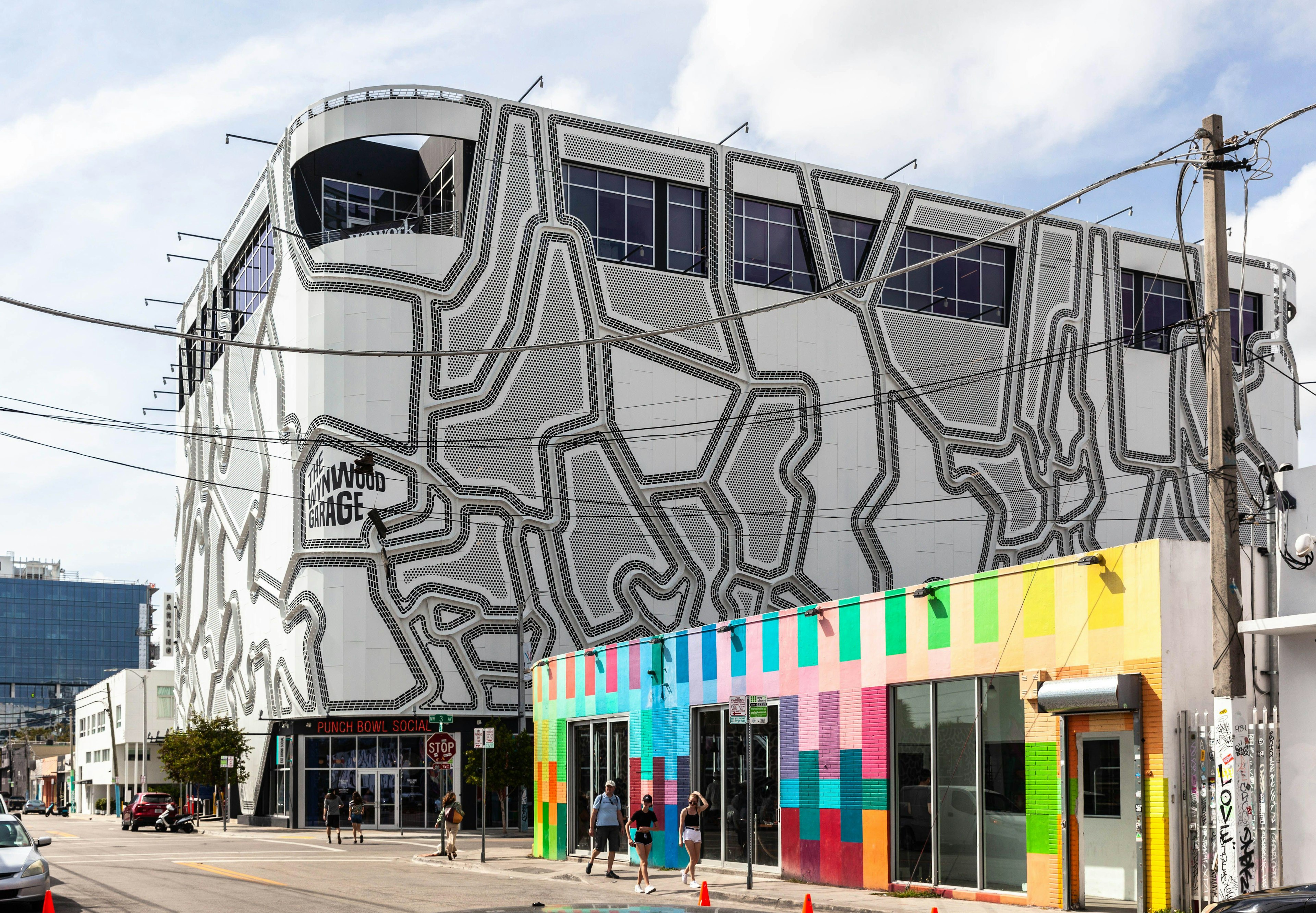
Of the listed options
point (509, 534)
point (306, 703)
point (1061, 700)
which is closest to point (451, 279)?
point (509, 534)

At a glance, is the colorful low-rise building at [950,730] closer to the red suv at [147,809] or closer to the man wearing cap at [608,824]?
the man wearing cap at [608,824]

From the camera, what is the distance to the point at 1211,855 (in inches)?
624

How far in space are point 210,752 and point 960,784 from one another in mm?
44092

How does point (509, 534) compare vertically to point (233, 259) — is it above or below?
below

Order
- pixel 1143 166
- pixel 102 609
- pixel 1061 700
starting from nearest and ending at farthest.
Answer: pixel 1143 166
pixel 1061 700
pixel 102 609

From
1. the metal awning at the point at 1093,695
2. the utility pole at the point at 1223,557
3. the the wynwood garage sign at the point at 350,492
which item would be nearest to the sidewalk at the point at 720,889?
the metal awning at the point at 1093,695

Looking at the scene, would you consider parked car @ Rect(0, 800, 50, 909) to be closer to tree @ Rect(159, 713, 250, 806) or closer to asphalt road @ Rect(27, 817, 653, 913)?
asphalt road @ Rect(27, 817, 653, 913)

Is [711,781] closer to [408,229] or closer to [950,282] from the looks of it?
[408,229]

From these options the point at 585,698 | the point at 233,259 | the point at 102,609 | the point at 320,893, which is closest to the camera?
the point at 320,893

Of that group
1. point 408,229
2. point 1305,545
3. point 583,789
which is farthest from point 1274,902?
point 408,229

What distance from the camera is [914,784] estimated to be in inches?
834

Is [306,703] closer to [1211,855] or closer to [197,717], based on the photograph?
[197,717]

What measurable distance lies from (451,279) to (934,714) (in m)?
34.9

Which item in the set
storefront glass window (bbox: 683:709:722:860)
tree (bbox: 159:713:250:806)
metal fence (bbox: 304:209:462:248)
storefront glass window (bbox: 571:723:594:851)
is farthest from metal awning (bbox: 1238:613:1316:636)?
tree (bbox: 159:713:250:806)
